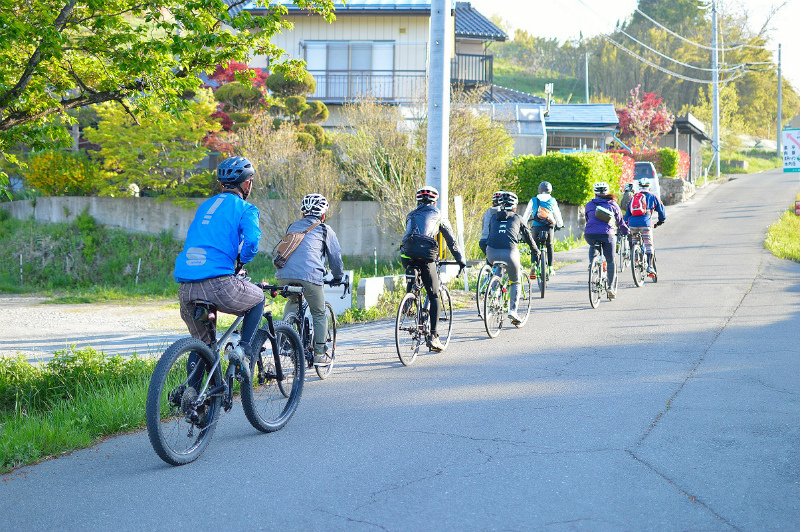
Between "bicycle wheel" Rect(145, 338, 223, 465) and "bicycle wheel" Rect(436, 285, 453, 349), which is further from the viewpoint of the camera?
"bicycle wheel" Rect(436, 285, 453, 349)

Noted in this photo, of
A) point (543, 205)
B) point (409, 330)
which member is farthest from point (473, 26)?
point (409, 330)

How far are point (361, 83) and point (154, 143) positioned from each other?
9.28 metres

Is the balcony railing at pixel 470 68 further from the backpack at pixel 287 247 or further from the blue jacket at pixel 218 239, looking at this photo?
the blue jacket at pixel 218 239

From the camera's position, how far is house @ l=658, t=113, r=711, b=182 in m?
45.0

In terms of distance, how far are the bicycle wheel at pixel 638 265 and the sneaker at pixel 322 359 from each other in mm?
8195

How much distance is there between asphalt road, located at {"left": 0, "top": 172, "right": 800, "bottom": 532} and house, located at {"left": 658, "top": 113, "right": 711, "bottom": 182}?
37.5 m

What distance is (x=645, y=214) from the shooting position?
15.1 m

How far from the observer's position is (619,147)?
4403cm

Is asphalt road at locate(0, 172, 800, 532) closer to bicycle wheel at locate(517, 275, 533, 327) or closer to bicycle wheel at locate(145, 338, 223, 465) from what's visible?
bicycle wheel at locate(145, 338, 223, 465)

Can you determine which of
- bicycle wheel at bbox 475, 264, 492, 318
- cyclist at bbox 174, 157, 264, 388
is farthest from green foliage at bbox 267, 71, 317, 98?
cyclist at bbox 174, 157, 264, 388

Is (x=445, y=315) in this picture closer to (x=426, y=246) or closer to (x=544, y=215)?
(x=426, y=246)

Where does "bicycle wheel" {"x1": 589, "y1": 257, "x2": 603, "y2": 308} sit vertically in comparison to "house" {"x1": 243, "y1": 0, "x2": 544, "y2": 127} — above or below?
below

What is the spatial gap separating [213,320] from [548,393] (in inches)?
127

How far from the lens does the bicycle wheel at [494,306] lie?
33.0 ft
